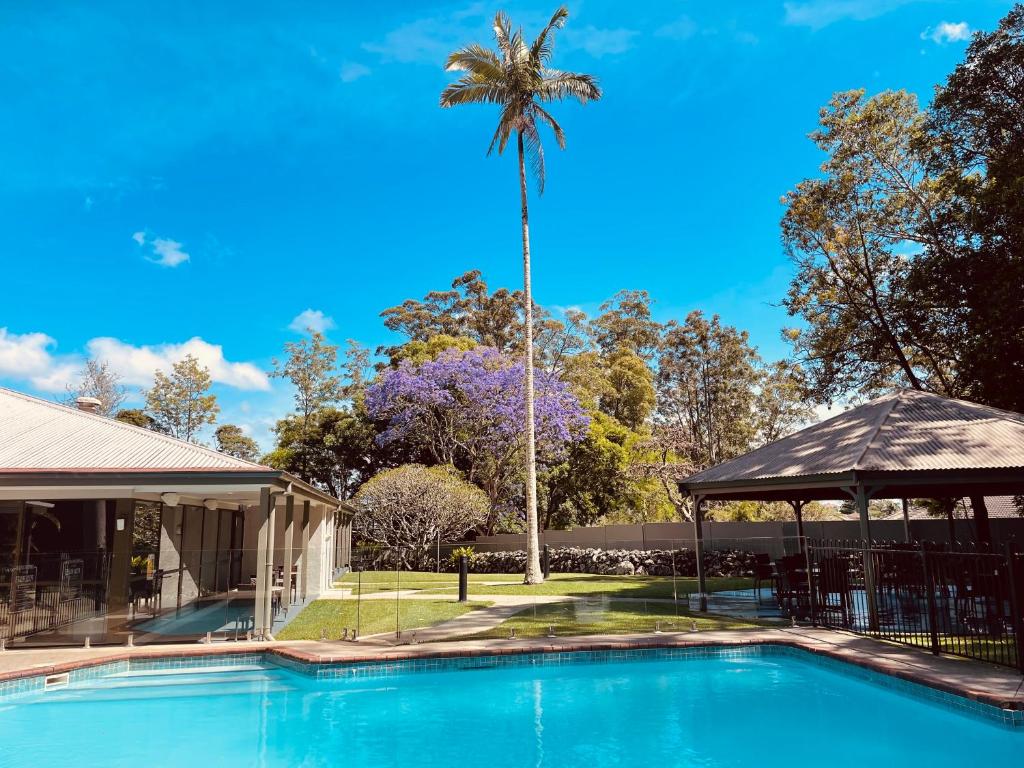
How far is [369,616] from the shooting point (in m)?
12.7

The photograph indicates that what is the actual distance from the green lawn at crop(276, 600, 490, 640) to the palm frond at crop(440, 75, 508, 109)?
1454 cm

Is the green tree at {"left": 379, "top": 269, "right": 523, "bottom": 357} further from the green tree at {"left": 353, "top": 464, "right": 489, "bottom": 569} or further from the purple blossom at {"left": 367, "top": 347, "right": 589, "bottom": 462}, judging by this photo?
the green tree at {"left": 353, "top": 464, "right": 489, "bottom": 569}

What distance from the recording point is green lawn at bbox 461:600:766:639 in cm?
1162

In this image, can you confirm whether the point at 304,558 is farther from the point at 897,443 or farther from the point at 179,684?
the point at 897,443

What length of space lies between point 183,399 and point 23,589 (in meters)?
35.9

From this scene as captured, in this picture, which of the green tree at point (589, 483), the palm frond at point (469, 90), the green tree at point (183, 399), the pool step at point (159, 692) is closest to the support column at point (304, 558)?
the pool step at point (159, 692)

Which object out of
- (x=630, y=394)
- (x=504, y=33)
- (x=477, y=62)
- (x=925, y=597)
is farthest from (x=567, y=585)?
(x=630, y=394)

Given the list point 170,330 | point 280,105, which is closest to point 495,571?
point 280,105

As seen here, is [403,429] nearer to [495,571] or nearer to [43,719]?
[495,571]

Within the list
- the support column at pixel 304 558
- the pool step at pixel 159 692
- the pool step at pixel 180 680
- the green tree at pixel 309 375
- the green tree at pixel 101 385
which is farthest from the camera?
the green tree at pixel 309 375

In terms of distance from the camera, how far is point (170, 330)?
41.3 meters

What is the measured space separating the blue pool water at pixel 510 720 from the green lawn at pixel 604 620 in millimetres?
1398

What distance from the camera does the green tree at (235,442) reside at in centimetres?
4812

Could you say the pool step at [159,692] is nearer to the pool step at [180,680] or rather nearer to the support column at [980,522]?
the pool step at [180,680]
